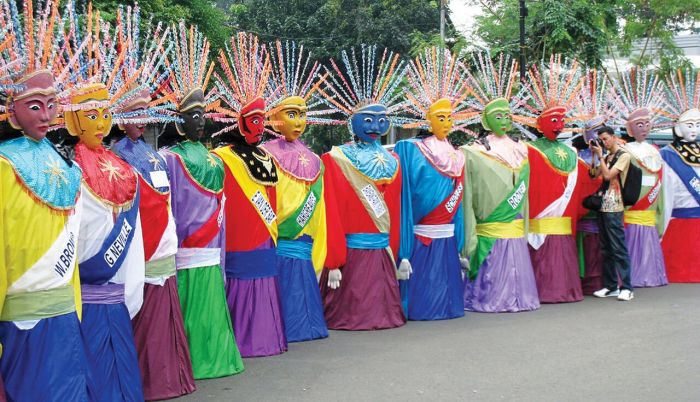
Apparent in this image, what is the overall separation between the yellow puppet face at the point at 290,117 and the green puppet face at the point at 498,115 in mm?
2094

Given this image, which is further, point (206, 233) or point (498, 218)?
point (498, 218)

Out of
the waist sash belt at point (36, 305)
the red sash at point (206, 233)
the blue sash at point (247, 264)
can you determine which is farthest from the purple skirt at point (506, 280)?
the waist sash belt at point (36, 305)

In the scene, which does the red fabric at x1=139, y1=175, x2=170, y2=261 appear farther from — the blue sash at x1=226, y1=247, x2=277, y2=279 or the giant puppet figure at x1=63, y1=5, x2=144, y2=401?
the blue sash at x1=226, y1=247, x2=277, y2=279

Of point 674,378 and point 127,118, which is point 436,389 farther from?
point 127,118

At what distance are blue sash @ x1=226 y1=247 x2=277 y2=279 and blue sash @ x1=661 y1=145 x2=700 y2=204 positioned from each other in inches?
A: 208

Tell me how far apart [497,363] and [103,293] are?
2.80 metres

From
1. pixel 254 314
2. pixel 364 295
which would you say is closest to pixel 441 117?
pixel 364 295

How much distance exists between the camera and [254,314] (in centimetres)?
611

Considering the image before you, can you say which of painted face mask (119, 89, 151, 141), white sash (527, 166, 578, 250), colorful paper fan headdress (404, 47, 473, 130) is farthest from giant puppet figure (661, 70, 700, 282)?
painted face mask (119, 89, 151, 141)

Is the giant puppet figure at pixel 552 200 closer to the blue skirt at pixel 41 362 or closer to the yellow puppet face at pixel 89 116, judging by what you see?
the yellow puppet face at pixel 89 116

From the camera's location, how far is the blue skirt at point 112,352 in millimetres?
4531

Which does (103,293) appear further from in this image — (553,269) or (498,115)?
(553,269)

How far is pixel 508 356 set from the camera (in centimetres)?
621

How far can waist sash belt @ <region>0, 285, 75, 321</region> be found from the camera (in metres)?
3.94
